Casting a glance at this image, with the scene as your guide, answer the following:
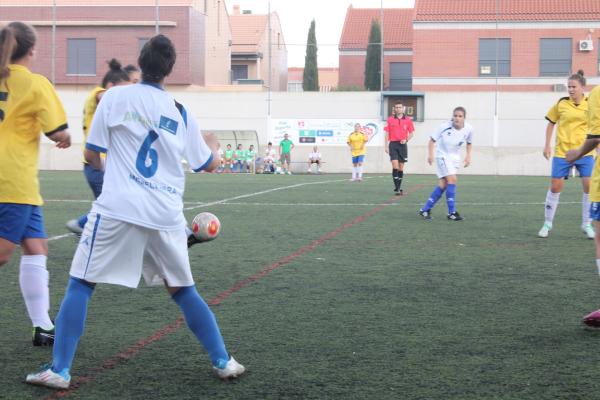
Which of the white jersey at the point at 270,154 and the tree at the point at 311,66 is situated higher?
the tree at the point at 311,66

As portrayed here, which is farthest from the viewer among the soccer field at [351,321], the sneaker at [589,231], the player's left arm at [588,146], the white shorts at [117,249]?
the sneaker at [589,231]

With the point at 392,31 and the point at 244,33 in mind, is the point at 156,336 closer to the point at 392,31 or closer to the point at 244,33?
the point at 392,31

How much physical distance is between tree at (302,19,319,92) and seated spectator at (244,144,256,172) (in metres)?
7.47

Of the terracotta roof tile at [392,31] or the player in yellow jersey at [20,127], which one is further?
the terracotta roof tile at [392,31]

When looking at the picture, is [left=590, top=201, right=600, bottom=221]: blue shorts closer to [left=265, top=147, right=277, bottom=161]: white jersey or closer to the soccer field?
the soccer field

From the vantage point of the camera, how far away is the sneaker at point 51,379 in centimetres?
406

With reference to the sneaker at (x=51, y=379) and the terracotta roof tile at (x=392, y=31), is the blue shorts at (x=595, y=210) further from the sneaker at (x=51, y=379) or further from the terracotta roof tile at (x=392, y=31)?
the terracotta roof tile at (x=392, y=31)

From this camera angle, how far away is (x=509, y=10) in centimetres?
4141

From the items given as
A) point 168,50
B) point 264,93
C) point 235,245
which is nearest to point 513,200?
point 235,245

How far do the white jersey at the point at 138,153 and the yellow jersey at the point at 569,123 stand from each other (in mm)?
7884

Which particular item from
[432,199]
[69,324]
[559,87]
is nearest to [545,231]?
[432,199]

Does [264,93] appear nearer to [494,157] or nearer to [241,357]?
[494,157]

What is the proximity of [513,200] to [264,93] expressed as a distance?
20.1 meters

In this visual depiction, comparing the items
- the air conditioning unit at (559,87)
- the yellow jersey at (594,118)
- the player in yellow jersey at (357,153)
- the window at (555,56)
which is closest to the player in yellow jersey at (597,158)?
the yellow jersey at (594,118)
